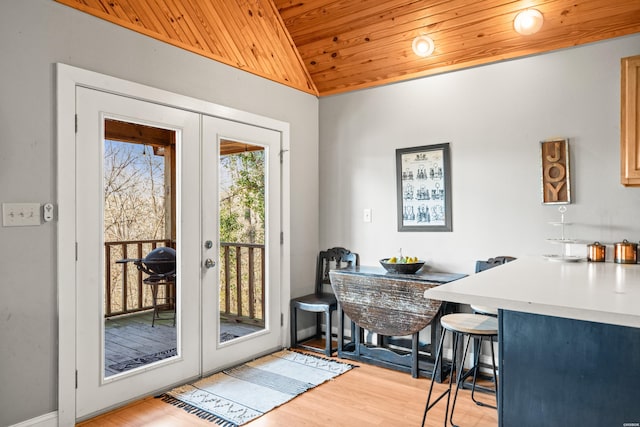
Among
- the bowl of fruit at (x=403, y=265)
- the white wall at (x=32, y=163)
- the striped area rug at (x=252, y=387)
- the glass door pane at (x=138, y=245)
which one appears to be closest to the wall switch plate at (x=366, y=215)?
the bowl of fruit at (x=403, y=265)

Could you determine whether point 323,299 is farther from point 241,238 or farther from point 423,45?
point 423,45

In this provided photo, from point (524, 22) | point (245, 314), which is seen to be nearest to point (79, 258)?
point (245, 314)

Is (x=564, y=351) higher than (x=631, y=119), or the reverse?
(x=631, y=119)

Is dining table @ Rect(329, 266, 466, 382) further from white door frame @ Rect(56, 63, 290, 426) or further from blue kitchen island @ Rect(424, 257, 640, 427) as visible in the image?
white door frame @ Rect(56, 63, 290, 426)

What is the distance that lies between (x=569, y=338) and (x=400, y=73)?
2.69m

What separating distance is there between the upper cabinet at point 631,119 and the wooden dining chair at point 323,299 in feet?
7.06

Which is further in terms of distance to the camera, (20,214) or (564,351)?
(20,214)

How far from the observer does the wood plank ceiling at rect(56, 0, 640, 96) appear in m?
2.74

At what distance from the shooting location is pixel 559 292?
5.27 ft

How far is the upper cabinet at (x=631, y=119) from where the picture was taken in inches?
94.3

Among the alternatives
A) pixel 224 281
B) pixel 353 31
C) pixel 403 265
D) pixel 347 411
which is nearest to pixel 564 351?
pixel 347 411

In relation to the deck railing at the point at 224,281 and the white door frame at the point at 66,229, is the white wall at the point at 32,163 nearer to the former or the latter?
the white door frame at the point at 66,229

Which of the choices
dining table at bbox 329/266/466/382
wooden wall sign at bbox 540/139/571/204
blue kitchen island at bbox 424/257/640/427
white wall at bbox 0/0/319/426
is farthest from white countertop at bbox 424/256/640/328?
white wall at bbox 0/0/319/426

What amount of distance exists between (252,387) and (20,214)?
5.72ft
